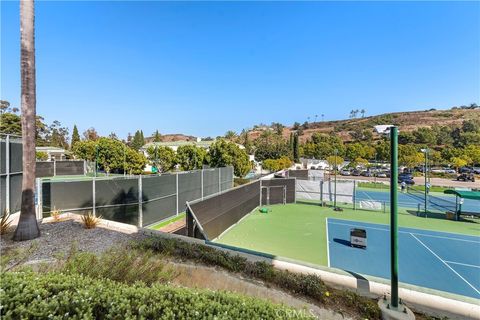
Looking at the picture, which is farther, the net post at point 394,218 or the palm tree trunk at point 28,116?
the palm tree trunk at point 28,116

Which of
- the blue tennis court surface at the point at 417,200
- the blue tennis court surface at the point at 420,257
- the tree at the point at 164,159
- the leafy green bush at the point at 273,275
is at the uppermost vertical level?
the tree at the point at 164,159

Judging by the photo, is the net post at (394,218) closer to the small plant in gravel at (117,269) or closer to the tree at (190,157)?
the small plant in gravel at (117,269)

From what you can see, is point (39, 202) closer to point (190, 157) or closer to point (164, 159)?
point (190, 157)

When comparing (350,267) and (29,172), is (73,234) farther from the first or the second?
(350,267)

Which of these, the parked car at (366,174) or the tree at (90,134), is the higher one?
the tree at (90,134)

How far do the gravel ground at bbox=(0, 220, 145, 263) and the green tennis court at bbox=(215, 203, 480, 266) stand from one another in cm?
659

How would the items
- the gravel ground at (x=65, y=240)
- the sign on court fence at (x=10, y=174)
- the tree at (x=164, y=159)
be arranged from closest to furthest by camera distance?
the gravel ground at (x=65, y=240) < the sign on court fence at (x=10, y=174) < the tree at (x=164, y=159)

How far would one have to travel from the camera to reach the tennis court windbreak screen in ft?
29.3

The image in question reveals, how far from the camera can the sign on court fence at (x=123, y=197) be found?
9.06 m

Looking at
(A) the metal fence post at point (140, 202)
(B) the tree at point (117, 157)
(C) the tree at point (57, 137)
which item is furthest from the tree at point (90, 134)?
(A) the metal fence post at point (140, 202)

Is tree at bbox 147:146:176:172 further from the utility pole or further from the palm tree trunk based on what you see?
the utility pole

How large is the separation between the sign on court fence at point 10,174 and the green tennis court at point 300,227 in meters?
8.79

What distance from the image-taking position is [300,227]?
15.4 metres

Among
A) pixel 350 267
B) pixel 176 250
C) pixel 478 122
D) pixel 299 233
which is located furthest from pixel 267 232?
pixel 478 122
